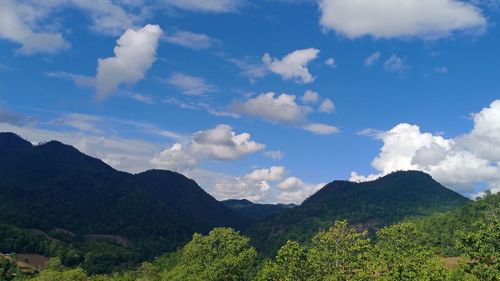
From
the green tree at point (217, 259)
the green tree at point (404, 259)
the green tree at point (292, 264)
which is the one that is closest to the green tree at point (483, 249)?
the green tree at point (404, 259)

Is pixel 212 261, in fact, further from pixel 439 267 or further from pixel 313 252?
pixel 439 267

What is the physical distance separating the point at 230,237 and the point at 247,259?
7.22 meters

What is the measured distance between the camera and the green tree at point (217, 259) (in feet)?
310

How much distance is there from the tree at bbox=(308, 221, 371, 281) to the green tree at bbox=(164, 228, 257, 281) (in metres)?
23.8

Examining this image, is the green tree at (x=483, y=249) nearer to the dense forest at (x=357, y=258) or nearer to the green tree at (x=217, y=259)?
the dense forest at (x=357, y=258)

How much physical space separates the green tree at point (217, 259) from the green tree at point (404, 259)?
108 feet

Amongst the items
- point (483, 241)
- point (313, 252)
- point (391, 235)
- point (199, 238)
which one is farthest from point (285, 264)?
point (199, 238)

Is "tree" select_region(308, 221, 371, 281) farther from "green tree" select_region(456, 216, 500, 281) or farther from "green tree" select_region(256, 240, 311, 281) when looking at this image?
"green tree" select_region(456, 216, 500, 281)

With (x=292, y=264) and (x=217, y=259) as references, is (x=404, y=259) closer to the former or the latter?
(x=292, y=264)

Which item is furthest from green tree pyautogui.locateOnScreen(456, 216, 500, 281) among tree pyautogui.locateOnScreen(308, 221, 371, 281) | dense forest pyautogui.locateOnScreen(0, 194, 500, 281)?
tree pyautogui.locateOnScreen(308, 221, 371, 281)

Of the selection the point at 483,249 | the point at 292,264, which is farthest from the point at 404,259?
the point at 292,264

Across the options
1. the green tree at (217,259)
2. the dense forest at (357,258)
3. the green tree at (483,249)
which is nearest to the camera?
the green tree at (483,249)

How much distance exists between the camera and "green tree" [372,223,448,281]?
213ft

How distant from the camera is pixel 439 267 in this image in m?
66.1
